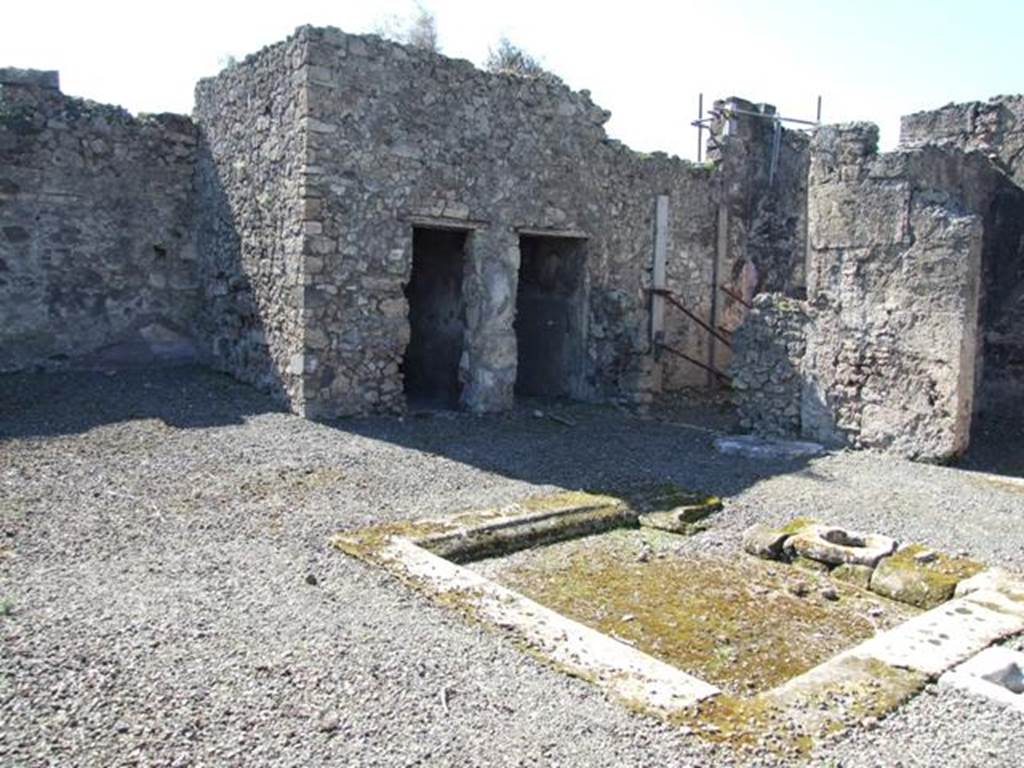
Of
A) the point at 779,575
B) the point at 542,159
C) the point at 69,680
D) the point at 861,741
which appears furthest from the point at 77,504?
the point at 542,159

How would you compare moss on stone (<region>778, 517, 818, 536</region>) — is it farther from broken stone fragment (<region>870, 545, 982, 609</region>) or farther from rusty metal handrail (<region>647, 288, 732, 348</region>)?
rusty metal handrail (<region>647, 288, 732, 348</region>)

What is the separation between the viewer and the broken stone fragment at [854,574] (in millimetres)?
5164

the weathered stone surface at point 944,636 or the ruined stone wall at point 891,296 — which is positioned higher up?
the ruined stone wall at point 891,296

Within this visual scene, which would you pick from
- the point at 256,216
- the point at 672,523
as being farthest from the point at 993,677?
the point at 256,216

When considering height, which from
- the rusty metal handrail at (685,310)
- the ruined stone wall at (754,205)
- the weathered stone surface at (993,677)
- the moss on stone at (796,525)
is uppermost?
the ruined stone wall at (754,205)

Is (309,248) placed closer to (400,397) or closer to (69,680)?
(400,397)

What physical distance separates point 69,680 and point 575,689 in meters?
1.95

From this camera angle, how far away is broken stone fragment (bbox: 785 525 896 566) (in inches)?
210

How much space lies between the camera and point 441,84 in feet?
30.0

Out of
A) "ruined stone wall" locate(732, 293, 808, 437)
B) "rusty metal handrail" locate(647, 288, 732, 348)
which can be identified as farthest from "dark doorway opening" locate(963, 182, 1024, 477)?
"rusty metal handrail" locate(647, 288, 732, 348)

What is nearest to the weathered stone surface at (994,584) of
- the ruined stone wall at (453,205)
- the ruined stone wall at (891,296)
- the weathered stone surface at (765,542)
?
the weathered stone surface at (765,542)

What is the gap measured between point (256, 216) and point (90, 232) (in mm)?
2037

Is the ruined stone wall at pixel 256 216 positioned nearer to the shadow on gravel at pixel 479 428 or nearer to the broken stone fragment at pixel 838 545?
the shadow on gravel at pixel 479 428

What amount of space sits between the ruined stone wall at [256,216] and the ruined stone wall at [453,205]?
25cm
